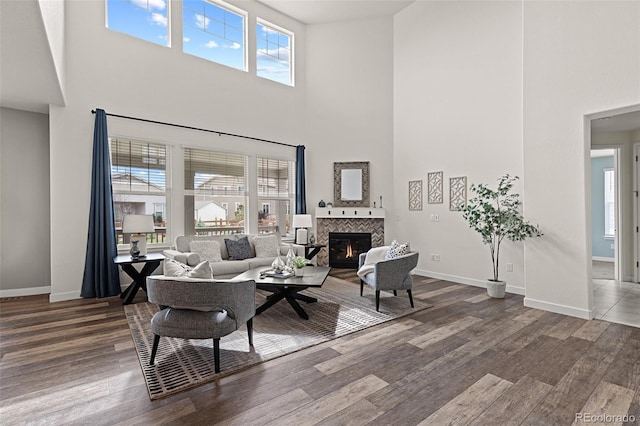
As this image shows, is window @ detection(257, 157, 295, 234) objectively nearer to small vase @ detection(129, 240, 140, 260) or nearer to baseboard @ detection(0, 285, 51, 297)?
small vase @ detection(129, 240, 140, 260)

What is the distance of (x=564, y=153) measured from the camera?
148 inches

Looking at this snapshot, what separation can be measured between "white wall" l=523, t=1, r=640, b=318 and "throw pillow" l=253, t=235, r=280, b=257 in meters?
3.91

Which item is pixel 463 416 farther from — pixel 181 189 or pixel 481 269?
pixel 181 189

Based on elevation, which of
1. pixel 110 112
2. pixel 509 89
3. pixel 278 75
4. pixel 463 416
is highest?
pixel 278 75

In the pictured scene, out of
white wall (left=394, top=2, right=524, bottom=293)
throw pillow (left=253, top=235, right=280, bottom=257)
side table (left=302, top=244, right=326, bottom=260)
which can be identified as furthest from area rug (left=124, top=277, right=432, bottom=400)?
white wall (left=394, top=2, right=524, bottom=293)

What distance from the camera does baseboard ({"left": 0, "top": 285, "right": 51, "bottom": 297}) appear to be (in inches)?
179

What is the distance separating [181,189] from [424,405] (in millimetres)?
4992

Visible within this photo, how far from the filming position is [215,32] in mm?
6059

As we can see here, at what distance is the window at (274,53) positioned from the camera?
6.65 metres

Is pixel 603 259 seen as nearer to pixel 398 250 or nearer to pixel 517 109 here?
pixel 517 109

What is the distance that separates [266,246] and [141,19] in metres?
4.39

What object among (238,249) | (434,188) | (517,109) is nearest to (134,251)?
(238,249)

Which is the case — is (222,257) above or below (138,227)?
below

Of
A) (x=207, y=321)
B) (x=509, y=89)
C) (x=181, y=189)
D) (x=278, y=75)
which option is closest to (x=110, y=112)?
(x=181, y=189)
